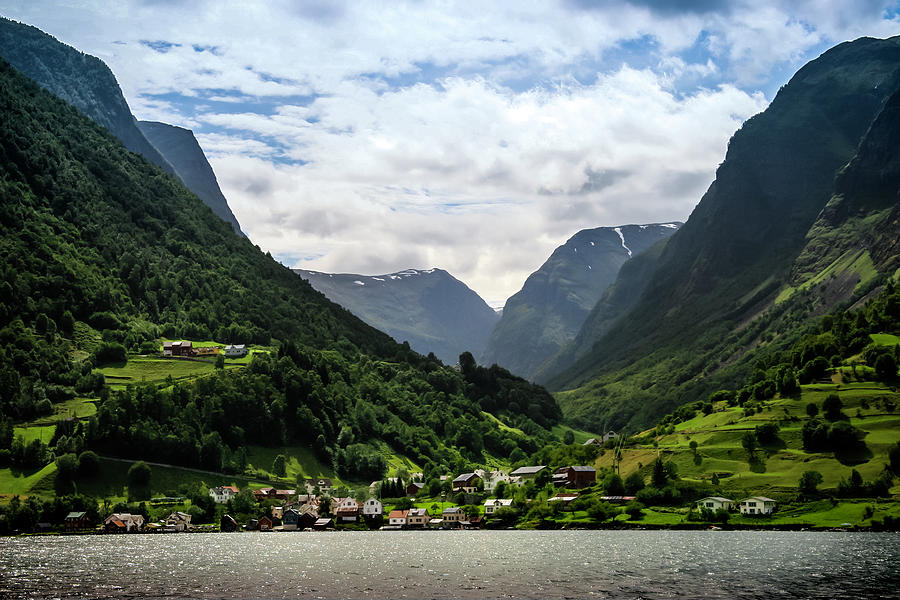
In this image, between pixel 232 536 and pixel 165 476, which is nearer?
pixel 232 536

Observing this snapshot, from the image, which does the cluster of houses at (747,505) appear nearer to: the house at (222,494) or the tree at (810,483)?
the tree at (810,483)

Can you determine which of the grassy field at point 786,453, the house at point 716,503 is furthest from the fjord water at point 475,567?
the grassy field at point 786,453

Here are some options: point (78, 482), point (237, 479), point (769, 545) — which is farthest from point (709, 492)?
point (78, 482)

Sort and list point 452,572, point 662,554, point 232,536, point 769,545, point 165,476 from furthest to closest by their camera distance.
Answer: point 165,476 < point 232,536 < point 769,545 < point 662,554 < point 452,572

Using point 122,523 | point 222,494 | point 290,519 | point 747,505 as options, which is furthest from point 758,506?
point 122,523

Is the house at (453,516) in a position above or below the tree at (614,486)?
below

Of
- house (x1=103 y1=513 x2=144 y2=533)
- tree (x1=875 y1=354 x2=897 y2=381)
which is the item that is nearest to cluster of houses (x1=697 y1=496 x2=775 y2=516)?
tree (x1=875 y1=354 x2=897 y2=381)

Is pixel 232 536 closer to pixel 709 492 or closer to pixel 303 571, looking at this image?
pixel 303 571

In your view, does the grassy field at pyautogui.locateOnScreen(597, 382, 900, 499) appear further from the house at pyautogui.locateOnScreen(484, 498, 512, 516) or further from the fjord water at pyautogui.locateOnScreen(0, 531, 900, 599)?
the fjord water at pyautogui.locateOnScreen(0, 531, 900, 599)
